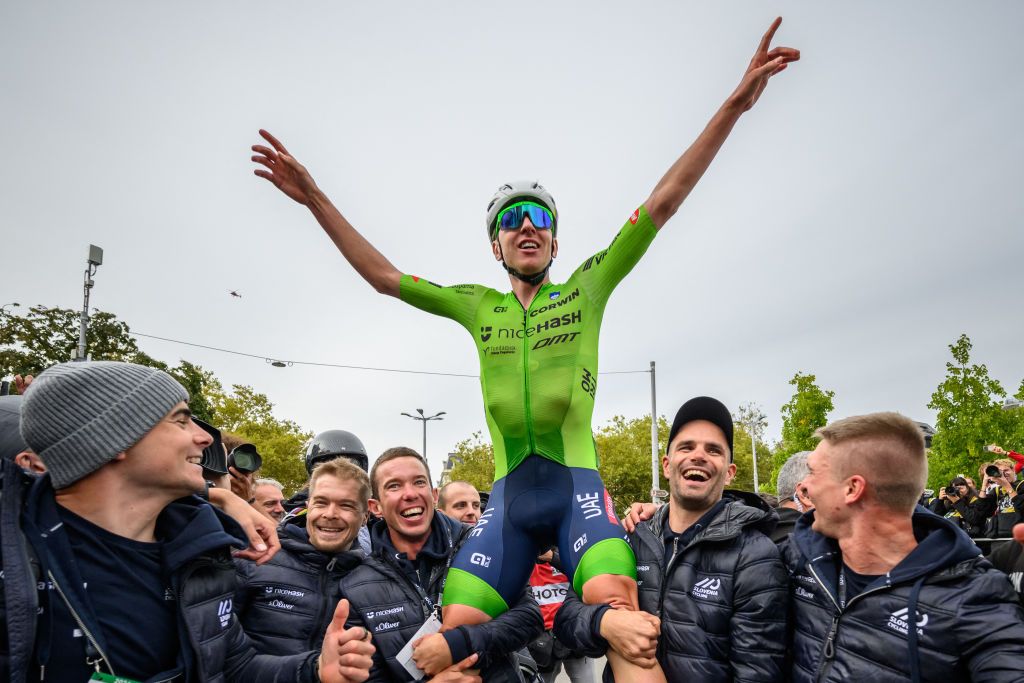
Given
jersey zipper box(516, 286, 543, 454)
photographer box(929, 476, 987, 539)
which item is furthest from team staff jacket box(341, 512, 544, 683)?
photographer box(929, 476, 987, 539)

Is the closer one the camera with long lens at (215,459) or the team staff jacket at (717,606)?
the team staff jacket at (717,606)

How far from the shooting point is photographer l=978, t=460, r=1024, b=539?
7.41 metres

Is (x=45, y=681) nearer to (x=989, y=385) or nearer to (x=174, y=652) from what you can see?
(x=174, y=652)

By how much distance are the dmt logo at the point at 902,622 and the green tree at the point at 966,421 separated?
22060 mm

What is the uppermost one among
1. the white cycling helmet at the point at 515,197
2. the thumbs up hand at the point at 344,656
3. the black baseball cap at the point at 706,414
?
the white cycling helmet at the point at 515,197

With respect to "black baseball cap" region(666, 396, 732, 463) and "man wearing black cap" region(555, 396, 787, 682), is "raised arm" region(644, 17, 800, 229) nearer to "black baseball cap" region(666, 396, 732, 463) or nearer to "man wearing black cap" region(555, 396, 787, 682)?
"black baseball cap" region(666, 396, 732, 463)

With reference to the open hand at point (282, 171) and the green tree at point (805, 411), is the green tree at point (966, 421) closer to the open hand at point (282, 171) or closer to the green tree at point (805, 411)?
the green tree at point (805, 411)

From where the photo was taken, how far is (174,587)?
217 centimetres

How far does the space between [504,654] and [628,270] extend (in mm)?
2112

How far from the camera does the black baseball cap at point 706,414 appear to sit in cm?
321

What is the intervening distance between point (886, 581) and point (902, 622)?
149 mm

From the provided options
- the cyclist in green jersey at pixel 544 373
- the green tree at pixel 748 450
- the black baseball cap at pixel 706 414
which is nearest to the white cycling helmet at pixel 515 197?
the cyclist in green jersey at pixel 544 373

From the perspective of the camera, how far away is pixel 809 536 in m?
2.74

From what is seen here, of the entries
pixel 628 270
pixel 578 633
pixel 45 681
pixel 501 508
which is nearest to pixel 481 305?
pixel 628 270
